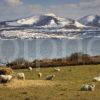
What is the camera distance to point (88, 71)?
35.2 metres

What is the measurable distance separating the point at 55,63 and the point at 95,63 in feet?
12.7

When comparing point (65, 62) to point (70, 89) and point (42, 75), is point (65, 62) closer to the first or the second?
point (42, 75)

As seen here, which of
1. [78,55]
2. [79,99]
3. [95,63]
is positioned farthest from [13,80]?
Result: [78,55]

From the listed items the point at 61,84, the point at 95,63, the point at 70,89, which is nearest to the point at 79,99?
the point at 70,89

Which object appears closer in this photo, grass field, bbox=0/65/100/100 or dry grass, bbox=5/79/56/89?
grass field, bbox=0/65/100/100

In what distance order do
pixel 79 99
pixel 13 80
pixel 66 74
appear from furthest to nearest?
pixel 66 74, pixel 13 80, pixel 79 99

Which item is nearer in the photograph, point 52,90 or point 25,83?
point 52,90

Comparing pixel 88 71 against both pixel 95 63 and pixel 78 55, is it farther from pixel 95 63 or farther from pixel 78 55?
pixel 78 55

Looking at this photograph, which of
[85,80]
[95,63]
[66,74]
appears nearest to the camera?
[85,80]

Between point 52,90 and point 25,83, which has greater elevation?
point 25,83

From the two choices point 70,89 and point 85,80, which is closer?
point 70,89

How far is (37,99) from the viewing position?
21953mm

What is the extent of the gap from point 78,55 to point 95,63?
5.68 m

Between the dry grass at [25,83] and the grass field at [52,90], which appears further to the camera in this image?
the dry grass at [25,83]
